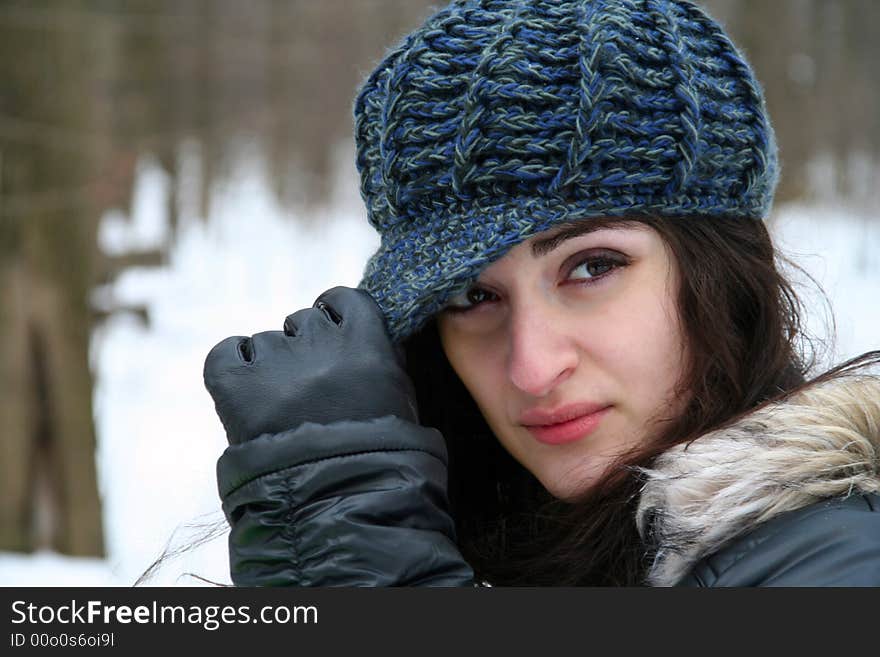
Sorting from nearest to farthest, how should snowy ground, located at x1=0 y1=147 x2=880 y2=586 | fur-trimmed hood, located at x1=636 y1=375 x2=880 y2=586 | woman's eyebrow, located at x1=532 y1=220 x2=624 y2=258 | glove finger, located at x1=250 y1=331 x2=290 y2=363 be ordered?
fur-trimmed hood, located at x1=636 y1=375 x2=880 y2=586
woman's eyebrow, located at x1=532 y1=220 x2=624 y2=258
glove finger, located at x1=250 y1=331 x2=290 y2=363
snowy ground, located at x1=0 y1=147 x2=880 y2=586

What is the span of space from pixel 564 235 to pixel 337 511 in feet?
2.05

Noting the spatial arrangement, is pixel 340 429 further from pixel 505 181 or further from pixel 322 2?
pixel 322 2

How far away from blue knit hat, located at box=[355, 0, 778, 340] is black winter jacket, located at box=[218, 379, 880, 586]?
309mm

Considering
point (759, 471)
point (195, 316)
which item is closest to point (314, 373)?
point (759, 471)

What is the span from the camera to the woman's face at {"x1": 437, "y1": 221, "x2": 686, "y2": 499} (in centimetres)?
157

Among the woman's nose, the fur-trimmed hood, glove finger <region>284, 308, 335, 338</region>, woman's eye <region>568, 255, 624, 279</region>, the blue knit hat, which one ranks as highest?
the blue knit hat

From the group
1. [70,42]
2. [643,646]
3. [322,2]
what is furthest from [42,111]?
[322,2]

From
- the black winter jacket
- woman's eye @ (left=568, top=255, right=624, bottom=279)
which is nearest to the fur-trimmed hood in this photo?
the black winter jacket

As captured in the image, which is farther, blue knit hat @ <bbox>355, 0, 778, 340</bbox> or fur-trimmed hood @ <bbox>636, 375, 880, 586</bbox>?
blue knit hat @ <bbox>355, 0, 778, 340</bbox>

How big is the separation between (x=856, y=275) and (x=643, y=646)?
9.40 metres

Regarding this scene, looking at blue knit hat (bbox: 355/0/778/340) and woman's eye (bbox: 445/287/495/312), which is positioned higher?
blue knit hat (bbox: 355/0/778/340)

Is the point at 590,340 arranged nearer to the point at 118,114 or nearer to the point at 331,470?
the point at 331,470

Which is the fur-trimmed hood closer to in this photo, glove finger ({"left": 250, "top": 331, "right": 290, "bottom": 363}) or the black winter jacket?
the black winter jacket

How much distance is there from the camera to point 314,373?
1.61 metres
